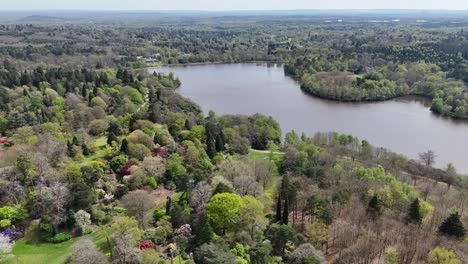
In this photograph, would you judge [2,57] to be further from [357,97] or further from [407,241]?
[407,241]

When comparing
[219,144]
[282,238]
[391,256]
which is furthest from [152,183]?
[391,256]

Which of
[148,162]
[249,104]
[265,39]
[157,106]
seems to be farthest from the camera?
[265,39]

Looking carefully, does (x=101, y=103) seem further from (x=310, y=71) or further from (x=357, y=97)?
(x=310, y=71)

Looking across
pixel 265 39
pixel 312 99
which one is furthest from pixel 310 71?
pixel 265 39

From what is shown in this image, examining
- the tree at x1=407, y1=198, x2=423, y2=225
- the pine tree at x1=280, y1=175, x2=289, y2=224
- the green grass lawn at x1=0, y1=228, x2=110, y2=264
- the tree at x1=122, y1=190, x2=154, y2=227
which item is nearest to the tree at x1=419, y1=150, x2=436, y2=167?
the tree at x1=407, y1=198, x2=423, y2=225

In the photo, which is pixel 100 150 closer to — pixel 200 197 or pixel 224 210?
pixel 200 197

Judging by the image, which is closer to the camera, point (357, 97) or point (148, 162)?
point (148, 162)

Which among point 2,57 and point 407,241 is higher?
point 2,57

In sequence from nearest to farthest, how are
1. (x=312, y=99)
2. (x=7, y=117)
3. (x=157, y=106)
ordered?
1. (x=7, y=117)
2. (x=157, y=106)
3. (x=312, y=99)
